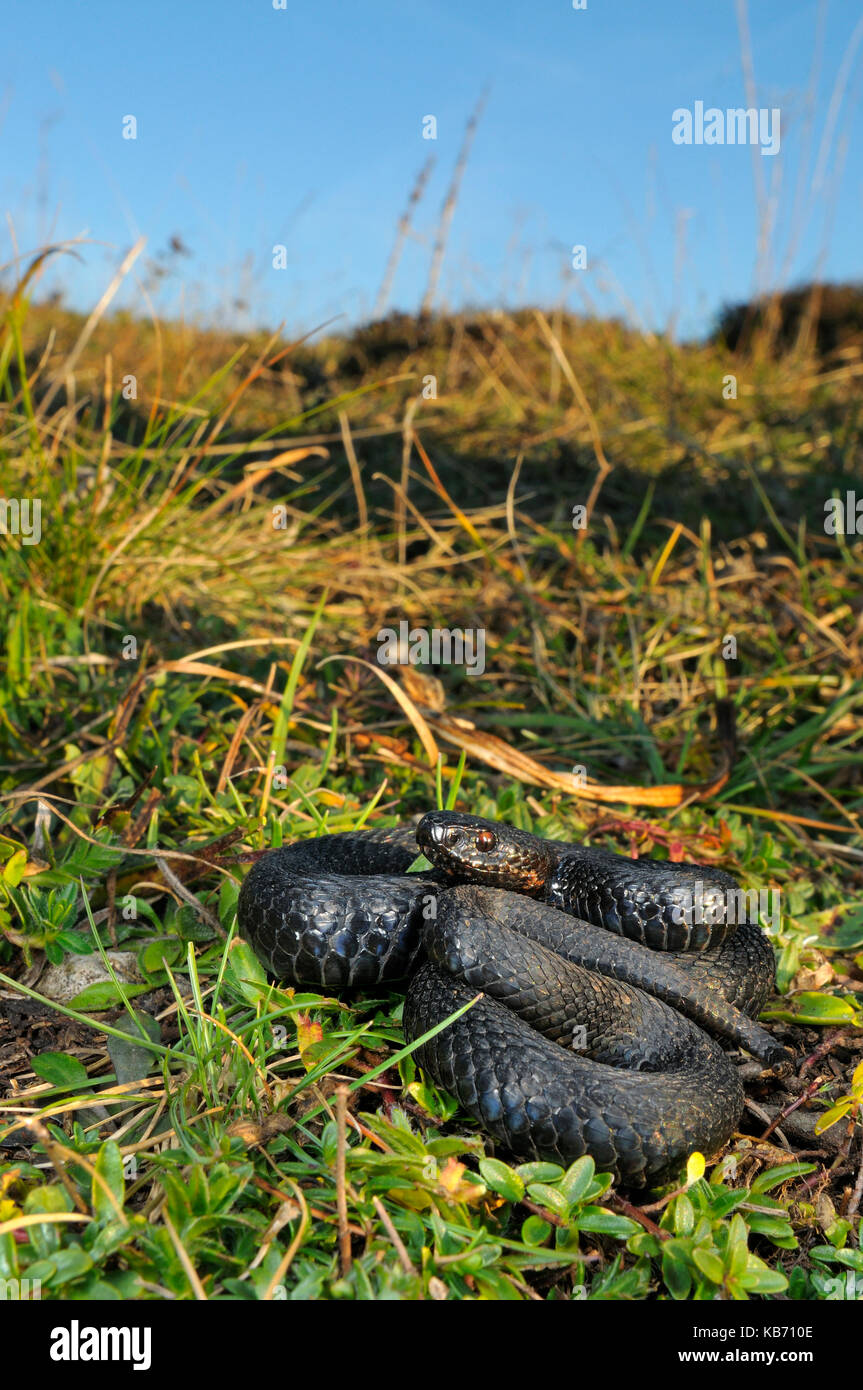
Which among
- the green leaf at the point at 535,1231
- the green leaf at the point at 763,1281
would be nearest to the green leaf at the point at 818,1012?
the green leaf at the point at 763,1281

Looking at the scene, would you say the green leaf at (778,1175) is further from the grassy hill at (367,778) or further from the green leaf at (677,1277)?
the green leaf at (677,1277)

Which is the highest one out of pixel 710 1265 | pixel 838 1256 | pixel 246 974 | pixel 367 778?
pixel 367 778

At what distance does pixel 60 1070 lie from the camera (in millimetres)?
3256

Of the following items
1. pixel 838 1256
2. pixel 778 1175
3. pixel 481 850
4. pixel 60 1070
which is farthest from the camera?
pixel 481 850

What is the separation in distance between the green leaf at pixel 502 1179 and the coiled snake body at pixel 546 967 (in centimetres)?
16

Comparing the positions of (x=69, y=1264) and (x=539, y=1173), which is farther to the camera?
(x=539, y=1173)

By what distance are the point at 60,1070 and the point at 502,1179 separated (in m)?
1.53

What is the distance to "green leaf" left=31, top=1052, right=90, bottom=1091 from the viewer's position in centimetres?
324

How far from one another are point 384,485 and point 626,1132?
7.77 m

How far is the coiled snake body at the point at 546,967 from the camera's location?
287 centimetres

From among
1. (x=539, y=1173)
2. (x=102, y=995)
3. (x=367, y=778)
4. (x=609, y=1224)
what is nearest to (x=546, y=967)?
(x=539, y=1173)

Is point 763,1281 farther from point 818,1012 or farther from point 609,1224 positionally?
point 818,1012
